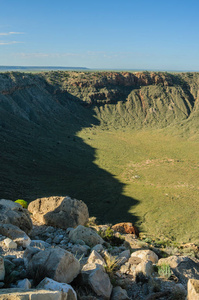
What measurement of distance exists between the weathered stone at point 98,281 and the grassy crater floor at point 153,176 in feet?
61.4

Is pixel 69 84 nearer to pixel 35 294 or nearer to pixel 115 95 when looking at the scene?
pixel 115 95

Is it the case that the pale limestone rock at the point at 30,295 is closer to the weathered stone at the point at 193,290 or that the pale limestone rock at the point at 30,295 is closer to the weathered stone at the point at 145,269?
the weathered stone at the point at 193,290

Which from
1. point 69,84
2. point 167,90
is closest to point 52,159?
point 69,84

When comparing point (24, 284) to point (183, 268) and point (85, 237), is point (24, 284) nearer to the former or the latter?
point (183, 268)

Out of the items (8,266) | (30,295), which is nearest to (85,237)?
(8,266)

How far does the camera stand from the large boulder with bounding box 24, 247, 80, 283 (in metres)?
5.42

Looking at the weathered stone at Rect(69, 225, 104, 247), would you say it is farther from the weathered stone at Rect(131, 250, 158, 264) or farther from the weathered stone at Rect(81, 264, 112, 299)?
the weathered stone at Rect(81, 264, 112, 299)

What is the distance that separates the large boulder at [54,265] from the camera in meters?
5.42

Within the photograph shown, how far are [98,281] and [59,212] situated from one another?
9.86 m

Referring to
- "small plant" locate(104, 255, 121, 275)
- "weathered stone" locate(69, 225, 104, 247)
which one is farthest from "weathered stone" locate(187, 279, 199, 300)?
"weathered stone" locate(69, 225, 104, 247)

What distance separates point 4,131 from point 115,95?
177 feet

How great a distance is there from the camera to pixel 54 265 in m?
5.54

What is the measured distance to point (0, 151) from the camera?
38.4 metres

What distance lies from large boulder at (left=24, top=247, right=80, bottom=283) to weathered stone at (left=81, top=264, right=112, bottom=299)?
Answer: 0.27 metres
